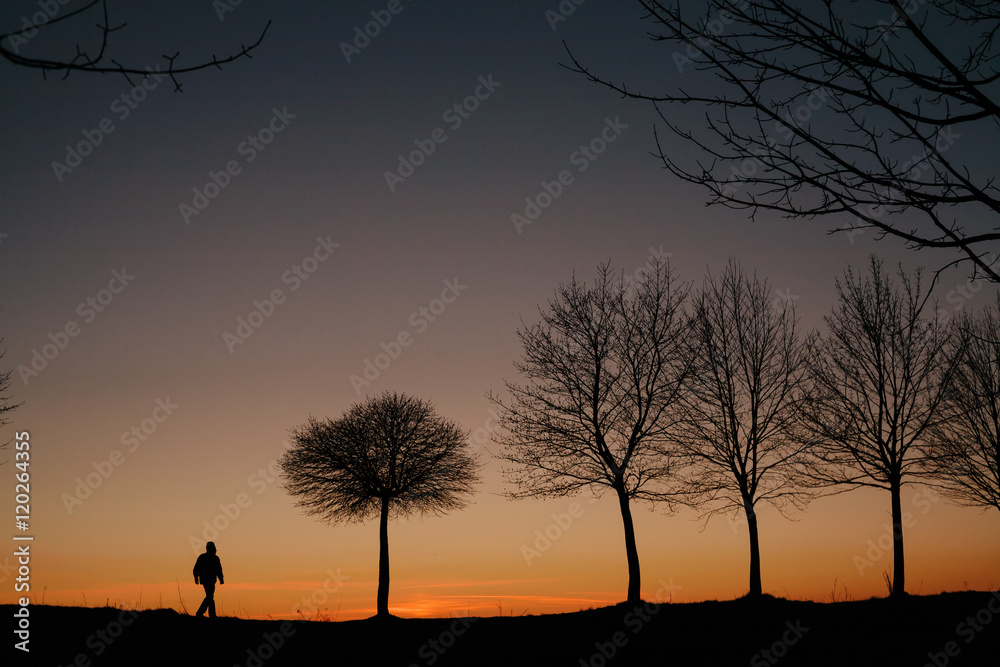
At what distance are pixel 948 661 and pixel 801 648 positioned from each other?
2206 millimetres

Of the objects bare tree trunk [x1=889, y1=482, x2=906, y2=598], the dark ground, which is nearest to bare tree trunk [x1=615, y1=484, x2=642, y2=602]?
the dark ground

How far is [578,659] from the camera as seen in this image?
12469mm

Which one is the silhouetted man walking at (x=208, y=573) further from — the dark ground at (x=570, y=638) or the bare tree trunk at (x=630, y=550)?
the bare tree trunk at (x=630, y=550)

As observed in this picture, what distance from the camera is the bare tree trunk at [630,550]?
20.2 meters

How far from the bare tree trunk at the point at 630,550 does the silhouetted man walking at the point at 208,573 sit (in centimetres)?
1030

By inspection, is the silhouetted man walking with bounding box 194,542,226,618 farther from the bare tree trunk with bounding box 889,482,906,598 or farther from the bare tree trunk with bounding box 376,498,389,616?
the bare tree trunk with bounding box 889,482,906,598

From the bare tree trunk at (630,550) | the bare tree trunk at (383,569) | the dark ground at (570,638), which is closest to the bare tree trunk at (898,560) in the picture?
the dark ground at (570,638)

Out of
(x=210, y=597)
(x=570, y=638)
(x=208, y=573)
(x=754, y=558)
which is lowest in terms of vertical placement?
(x=570, y=638)

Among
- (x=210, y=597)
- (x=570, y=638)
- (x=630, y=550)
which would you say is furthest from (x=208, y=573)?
(x=630, y=550)

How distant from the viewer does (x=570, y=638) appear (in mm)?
14680

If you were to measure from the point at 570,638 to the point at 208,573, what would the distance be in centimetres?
833

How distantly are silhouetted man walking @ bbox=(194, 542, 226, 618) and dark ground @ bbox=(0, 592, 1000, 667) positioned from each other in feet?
2.17

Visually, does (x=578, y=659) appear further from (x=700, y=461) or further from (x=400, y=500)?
(x=400, y=500)

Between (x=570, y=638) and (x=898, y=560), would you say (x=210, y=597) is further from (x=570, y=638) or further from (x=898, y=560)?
(x=898, y=560)
